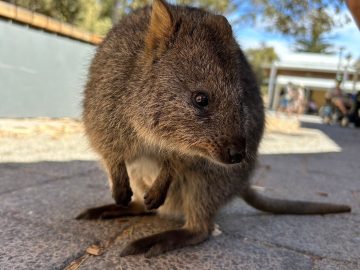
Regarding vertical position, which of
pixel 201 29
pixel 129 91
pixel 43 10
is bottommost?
pixel 129 91

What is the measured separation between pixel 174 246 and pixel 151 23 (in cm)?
121

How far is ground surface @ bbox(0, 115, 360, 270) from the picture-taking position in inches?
80.6

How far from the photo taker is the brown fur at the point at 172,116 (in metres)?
2.12

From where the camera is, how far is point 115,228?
8.23ft

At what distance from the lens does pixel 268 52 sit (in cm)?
3228

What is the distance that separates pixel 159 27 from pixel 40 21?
4.32 meters

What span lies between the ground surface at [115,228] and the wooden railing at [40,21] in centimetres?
183

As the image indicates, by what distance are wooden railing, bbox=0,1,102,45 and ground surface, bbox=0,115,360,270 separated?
6.01 ft

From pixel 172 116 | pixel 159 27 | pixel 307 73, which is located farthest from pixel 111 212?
pixel 307 73

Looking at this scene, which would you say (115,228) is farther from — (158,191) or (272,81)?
(272,81)

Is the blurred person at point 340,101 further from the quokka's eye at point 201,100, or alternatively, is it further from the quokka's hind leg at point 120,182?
the quokka's eye at point 201,100

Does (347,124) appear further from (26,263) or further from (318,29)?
(26,263)

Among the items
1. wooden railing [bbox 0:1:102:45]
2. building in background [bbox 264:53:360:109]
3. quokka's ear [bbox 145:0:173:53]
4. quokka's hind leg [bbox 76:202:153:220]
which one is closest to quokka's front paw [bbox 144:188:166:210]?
quokka's hind leg [bbox 76:202:153:220]

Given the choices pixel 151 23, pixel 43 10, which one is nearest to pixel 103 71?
pixel 151 23
